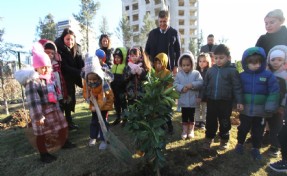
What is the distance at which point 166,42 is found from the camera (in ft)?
15.5

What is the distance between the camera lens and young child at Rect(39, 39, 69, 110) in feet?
12.7

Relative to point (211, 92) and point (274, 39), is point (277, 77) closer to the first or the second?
point (274, 39)

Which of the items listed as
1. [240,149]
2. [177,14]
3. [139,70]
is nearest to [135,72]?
[139,70]

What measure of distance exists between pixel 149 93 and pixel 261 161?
2.14m

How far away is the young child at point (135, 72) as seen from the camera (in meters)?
4.34

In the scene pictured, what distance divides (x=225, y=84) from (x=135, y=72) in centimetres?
171

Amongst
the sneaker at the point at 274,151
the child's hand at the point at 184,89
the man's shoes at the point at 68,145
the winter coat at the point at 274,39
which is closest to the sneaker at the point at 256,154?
the sneaker at the point at 274,151

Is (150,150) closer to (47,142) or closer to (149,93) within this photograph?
(149,93)

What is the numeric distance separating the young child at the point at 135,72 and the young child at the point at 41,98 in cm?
143

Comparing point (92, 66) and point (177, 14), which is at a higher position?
point (177, 14)

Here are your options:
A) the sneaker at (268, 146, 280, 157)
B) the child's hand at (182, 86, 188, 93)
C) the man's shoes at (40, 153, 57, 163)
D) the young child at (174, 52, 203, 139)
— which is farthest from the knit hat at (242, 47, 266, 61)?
the man's shoes at (40, 153, 57, 163)

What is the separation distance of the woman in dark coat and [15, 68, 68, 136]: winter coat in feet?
2.41

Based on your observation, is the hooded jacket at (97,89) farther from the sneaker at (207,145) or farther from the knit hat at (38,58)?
the sneaker at (207,145)

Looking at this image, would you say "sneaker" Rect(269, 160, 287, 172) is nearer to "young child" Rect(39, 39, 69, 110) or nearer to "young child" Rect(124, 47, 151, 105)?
"young child" Rect(124, 47, 151, 105)
